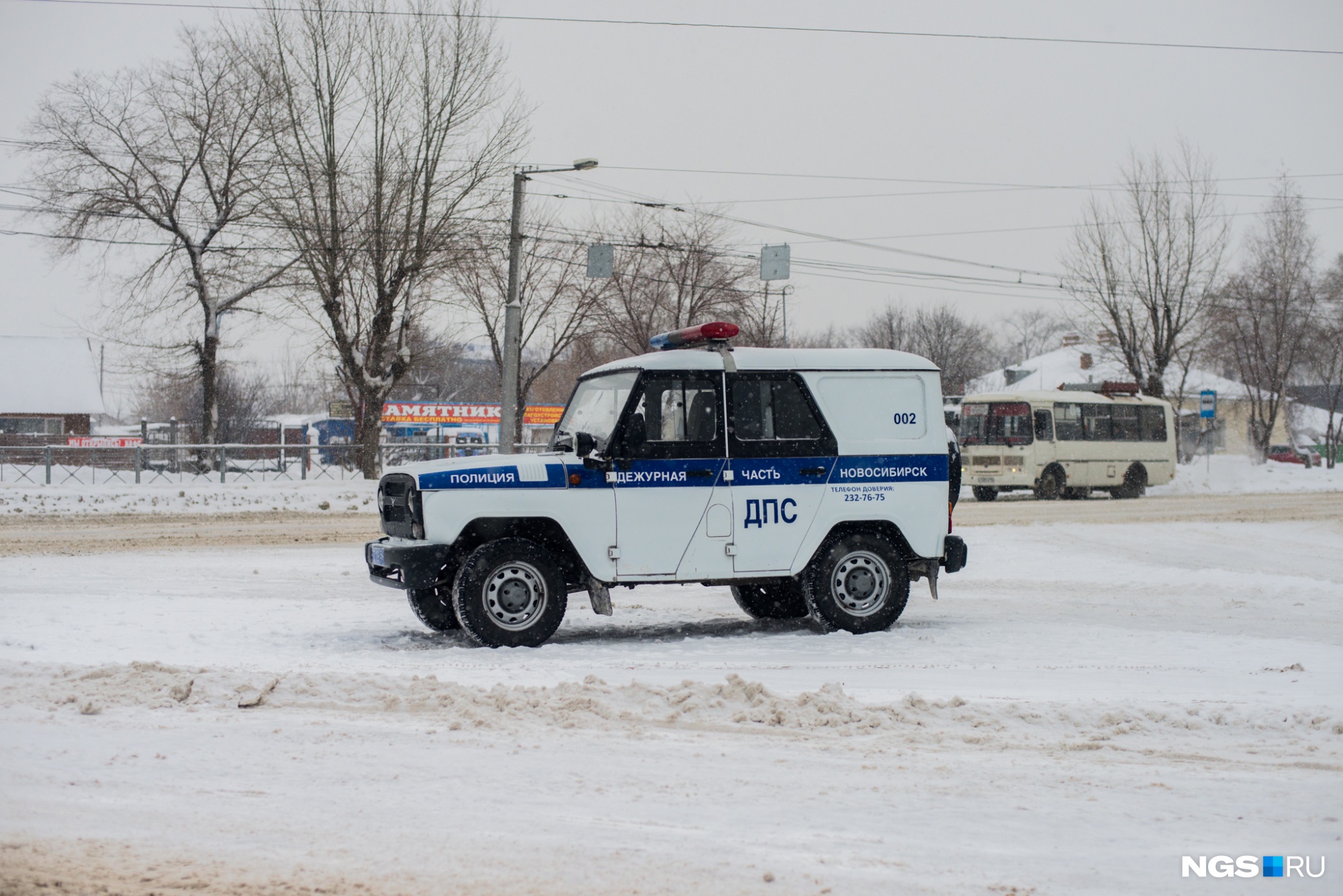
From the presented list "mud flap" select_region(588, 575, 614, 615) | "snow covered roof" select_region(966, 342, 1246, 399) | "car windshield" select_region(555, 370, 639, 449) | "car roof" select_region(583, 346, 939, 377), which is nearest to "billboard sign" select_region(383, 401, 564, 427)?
"snow covered roof" select_region(966, 342, 1246, 399)

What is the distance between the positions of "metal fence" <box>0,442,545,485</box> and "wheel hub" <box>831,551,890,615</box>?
55.6 feet

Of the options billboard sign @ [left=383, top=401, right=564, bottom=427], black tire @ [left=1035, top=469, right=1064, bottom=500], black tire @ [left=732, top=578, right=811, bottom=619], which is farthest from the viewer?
billboard sign @ [left=383, top=401, right=564, bottom=427]

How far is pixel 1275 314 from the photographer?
52500 mm

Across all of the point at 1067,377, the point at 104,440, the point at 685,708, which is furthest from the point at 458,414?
the point at 685,708

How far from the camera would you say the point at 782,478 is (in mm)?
9594

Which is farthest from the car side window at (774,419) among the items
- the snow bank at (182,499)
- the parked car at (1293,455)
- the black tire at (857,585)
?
the parked car at (1293,455)

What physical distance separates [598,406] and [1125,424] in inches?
1123

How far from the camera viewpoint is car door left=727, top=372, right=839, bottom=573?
31.2 feet

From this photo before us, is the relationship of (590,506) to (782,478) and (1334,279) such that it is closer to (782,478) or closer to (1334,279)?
(782,478)

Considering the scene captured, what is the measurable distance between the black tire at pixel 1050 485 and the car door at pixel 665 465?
25.4m

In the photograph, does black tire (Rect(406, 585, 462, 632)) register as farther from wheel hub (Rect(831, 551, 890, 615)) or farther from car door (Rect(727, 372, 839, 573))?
wheel hub (Rect(831, 551, 890, 615))

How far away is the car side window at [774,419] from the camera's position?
9.54 meters

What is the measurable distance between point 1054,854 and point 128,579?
11.1 m

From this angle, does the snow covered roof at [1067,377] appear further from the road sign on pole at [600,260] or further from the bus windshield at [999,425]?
the road sign on pole at [600,260]
